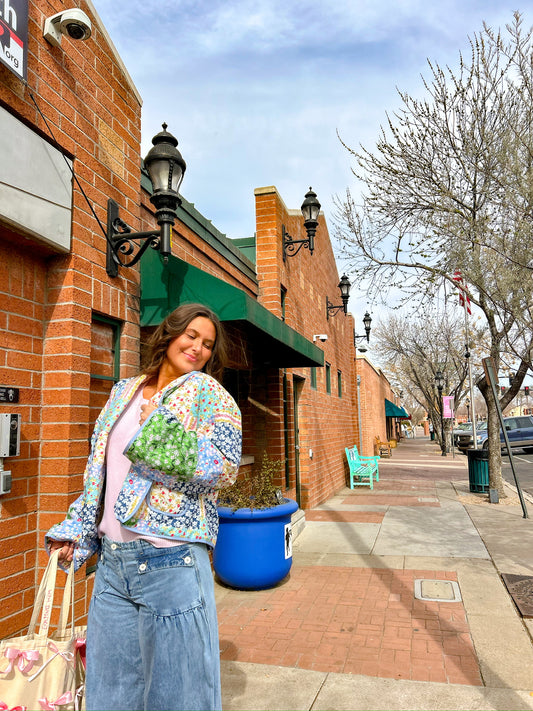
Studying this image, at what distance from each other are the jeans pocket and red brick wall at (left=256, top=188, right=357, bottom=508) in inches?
226

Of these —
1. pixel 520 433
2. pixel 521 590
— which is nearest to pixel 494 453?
pixel 521 590

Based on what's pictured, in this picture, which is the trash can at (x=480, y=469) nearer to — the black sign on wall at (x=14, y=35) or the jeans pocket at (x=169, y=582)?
the jeans pocket at (x=169, y=582)

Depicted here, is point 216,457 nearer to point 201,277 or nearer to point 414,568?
point 201,277

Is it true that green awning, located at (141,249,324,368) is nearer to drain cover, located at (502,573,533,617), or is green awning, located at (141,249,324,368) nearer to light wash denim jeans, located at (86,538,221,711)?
light wash denim jeans, located at (86,538,221,711)

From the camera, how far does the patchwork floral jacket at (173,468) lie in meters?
1.64

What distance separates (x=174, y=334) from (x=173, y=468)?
0.60 m

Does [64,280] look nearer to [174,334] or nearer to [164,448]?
[174,334]

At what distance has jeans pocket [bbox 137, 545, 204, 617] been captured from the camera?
1.65 metres

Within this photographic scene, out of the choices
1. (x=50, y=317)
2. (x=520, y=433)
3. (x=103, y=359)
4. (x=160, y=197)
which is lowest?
(x=520, y=433)

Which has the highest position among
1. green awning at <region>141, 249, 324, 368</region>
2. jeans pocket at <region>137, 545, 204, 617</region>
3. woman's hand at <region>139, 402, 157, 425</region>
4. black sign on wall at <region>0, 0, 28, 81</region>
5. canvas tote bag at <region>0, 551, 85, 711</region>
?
black sign on wall at <region>0, 0, 28, 81</region>

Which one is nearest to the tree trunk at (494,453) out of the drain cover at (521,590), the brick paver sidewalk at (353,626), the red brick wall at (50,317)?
the drain cover at (521,590)

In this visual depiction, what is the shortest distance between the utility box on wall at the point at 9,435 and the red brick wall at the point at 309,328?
4.85 m

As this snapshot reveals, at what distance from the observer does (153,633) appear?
5.42ft

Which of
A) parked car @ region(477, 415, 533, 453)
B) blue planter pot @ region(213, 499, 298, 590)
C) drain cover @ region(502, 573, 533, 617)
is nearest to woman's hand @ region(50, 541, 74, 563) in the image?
blue planter pot @ region(213, 499, 298, 590)
